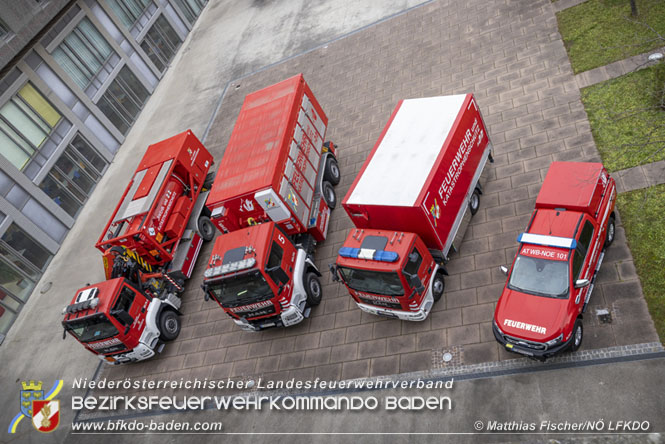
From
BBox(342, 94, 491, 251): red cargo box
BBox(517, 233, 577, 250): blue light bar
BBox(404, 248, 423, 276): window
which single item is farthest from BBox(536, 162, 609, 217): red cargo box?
BBox(404, 248, 423, 276): window

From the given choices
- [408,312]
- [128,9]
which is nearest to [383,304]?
[408,312]

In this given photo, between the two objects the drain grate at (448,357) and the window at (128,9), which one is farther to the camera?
the window at (128,9)

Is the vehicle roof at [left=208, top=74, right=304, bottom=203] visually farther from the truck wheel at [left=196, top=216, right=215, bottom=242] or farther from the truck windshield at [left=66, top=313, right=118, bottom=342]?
the truck windshield at [left=66, top=313, right=118, bottom=342]

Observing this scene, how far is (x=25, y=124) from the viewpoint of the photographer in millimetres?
22688

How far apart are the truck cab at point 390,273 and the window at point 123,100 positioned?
21049 mm

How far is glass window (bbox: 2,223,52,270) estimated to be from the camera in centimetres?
2114

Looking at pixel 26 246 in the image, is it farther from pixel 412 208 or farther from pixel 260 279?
pixel 412 208

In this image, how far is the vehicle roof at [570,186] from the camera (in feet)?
37.2

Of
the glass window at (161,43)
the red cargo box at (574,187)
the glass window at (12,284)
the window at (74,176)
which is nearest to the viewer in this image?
the red cargo box at (574,187)

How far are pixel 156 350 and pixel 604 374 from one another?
1328 cm

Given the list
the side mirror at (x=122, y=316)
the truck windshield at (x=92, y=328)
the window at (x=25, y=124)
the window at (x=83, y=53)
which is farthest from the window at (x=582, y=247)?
the window at (x=83, y=53)

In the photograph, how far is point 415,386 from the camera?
1189 centimetres

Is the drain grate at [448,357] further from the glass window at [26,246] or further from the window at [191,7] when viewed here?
the window at [191,7]

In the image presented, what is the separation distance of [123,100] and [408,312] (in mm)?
24174
